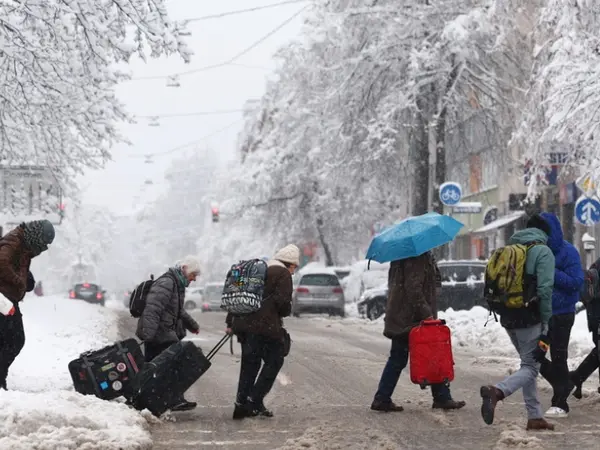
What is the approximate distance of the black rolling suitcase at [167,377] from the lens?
10.8 metres

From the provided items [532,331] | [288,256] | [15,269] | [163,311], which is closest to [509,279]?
[532,331]

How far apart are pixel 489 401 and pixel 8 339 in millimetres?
4216

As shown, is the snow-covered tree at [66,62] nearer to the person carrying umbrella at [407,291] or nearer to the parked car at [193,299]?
the person carrying umbrella at [407,291]

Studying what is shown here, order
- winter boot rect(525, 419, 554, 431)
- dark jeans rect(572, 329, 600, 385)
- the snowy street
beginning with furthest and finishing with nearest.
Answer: dark jeans rect(572, 329, 600, 385) → winter boot rect(525, 419, 554, 431) → the snowy street

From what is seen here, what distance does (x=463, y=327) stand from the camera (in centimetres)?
2441

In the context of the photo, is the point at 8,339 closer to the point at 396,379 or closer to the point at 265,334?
the point at 265,334

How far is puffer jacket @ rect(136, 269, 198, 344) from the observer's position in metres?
11.2

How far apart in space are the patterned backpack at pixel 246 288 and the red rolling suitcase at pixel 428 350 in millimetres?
1390

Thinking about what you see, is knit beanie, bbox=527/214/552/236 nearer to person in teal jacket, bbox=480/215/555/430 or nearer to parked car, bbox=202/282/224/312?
person in teal jacket, bbox=480/215/555/430

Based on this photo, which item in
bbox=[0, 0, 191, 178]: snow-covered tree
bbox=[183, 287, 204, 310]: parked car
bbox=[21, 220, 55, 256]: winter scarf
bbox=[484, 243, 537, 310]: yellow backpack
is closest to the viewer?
bbox=[484, 243, 537, 310]: yellow backpack

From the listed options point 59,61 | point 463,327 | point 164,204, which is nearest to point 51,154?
point 59,61

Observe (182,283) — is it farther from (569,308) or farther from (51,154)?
(51,154)

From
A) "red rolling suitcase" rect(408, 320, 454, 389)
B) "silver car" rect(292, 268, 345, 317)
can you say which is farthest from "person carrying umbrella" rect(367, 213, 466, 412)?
"silver car" rect(292, 268, 345, 317)

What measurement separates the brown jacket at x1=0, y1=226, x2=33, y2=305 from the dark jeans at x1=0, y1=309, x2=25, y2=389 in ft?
0.64
